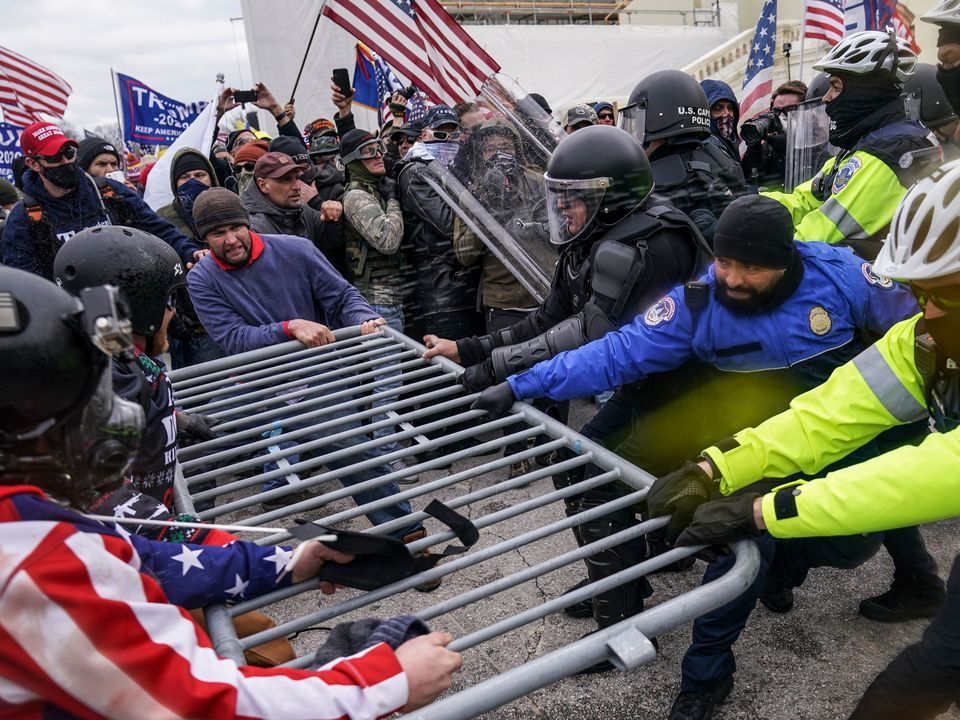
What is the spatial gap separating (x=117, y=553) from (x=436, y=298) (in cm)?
395

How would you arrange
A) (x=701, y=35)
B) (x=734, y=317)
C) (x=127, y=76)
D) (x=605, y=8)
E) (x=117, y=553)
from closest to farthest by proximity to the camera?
(x=117, y=553) < (x=734, y=317) < (x=127, y=76) < (x=701, y=35) < (x=605, y=8)

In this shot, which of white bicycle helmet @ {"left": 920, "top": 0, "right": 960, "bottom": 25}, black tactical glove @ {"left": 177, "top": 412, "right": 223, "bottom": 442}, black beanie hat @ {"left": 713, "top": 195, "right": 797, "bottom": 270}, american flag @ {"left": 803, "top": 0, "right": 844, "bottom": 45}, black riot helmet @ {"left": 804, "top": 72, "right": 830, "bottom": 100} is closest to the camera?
black beanie hat @ {"left": 713, "top": 195, "right": 797, "bottom": 270}

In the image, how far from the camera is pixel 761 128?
6.64 metres

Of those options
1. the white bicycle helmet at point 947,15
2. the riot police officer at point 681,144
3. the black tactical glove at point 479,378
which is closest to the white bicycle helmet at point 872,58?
the white bicycle helmet at point 947,15

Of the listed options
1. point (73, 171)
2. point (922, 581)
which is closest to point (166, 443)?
point (922, 581)

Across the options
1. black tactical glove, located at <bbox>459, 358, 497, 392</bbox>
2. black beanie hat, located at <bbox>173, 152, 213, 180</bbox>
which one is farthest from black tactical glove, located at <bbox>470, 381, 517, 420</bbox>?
black beanie hat, located at <bbox>173, 152, 213, 180</bbox>

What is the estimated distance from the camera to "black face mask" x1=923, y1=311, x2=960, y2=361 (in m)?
1.76

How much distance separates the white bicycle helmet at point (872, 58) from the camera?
11.8 feet

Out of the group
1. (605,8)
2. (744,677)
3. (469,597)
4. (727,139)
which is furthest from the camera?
(605,8)

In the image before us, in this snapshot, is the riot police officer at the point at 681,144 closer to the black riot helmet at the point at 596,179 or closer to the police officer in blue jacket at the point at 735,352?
the black riot helmet at the point at 596,179

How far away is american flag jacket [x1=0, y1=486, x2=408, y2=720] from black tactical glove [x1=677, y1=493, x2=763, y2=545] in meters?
0.81

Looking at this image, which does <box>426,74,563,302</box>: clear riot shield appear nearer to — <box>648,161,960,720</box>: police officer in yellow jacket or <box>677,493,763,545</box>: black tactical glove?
<box>648,161,960,720</box>: police officer in yellow jacket

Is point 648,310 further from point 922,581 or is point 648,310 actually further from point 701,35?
point 701,35

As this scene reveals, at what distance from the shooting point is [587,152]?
2.87 meters
